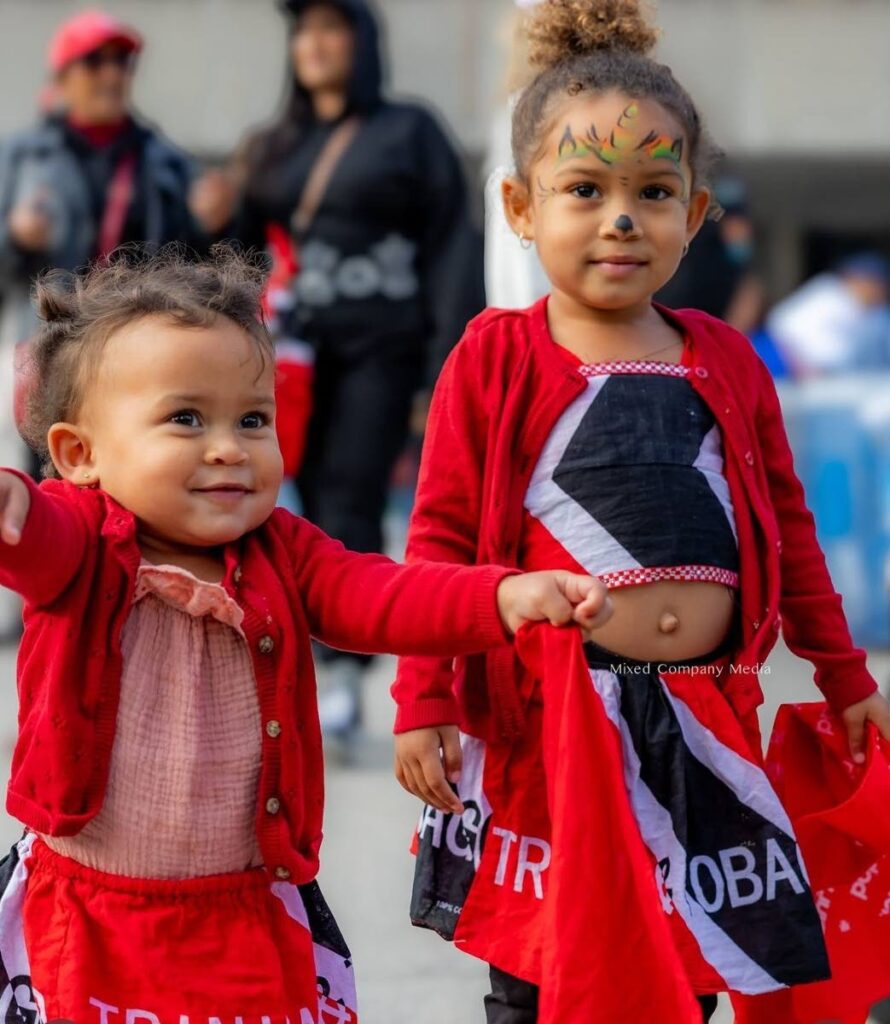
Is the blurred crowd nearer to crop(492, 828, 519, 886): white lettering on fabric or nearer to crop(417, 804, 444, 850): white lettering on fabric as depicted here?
crop(417, 804, 444, 850): white lettering on fabric

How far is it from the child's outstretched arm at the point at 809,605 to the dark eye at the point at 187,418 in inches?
38.5

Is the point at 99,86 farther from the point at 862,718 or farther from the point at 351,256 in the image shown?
the point at 862,718

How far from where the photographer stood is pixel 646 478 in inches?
122

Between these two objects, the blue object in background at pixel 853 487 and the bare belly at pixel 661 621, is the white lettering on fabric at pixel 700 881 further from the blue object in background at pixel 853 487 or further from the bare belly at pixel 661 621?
the blue object in background at pixel 853 487

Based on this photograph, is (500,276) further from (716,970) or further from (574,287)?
(716,970)

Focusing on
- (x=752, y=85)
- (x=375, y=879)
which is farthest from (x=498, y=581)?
(x=752, y=85)

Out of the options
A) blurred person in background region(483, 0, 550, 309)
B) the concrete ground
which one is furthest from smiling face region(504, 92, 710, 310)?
the concrete ground

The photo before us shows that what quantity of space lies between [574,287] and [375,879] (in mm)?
2160

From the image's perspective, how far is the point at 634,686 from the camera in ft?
10.1

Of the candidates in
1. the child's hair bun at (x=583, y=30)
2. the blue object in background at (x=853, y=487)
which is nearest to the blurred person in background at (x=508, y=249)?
the child's hair bun at (x=583, y=30)

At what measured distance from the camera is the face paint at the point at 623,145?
123 inches

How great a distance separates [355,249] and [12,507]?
368 centimetres

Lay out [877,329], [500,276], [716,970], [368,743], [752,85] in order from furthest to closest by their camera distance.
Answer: [752,85] → [877,329] → [368,743] → [500,276] → [716,970]

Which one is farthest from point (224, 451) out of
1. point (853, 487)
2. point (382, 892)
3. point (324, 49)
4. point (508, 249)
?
point (853, 487)
